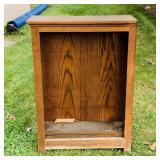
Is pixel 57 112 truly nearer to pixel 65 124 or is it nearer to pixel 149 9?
pixel 65 124

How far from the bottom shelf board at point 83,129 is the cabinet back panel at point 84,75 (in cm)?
6

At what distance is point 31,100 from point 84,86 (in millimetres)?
1472

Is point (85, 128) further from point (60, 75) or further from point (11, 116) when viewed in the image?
point (11, 116)

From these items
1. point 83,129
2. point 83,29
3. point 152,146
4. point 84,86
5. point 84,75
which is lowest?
point 152,146

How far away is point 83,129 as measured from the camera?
3.70 meters

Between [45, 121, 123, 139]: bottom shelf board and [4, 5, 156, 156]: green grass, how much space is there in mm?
165

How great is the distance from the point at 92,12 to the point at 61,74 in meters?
7.69

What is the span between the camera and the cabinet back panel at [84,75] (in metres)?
3.47

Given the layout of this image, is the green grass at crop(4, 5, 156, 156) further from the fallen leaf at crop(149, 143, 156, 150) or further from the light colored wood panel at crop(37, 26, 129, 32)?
the light colored wood panel at crop(37, 26, 129, 32)

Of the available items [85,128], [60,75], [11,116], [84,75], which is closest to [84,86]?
[84,75]

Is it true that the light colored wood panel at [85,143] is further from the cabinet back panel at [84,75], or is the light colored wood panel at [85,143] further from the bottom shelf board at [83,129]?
the cabinet back panel at [84,75]

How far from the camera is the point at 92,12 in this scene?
1104 centimetres

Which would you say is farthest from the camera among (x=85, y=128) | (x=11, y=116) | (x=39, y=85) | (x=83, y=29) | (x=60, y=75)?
(x=11, y=116)
